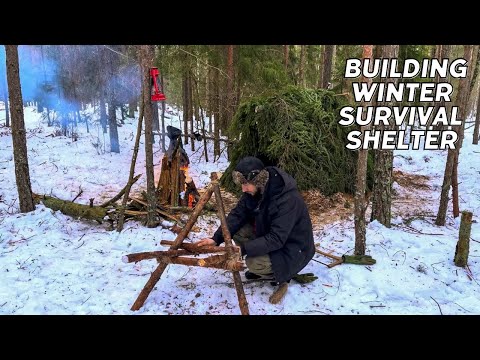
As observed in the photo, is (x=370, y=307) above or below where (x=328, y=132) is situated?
below

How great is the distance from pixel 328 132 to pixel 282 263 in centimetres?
550

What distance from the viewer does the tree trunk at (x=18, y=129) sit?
6.24 m

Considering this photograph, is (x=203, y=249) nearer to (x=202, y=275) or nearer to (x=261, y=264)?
(x=261, y=264)

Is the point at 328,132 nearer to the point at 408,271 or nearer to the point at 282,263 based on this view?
the point at 408,271

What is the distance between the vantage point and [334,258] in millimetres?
5105

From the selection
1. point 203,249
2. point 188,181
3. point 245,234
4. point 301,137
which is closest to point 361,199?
point 245,234

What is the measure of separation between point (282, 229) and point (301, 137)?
4.70 meters

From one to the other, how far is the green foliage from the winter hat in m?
3.96

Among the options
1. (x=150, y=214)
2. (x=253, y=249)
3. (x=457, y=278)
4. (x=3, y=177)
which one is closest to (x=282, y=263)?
(x=253, y=249)

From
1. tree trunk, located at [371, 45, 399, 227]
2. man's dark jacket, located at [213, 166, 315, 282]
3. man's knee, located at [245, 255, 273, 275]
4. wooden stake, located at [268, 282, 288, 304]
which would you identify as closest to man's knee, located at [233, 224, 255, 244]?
man's dark jacket, located at [213, 166, 315, 282]

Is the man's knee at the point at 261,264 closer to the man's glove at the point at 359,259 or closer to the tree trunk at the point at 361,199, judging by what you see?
the man's glove at the point at 359,259

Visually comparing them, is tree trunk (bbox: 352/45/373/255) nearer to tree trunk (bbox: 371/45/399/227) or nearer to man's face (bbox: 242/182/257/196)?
tree trunk (bbox: 371/45/399/227)

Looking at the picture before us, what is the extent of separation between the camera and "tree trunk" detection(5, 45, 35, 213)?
6.24 m

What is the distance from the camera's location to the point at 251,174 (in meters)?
4.11
